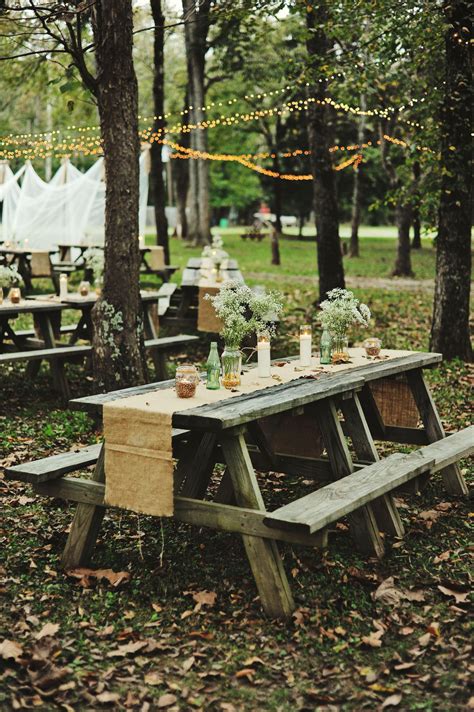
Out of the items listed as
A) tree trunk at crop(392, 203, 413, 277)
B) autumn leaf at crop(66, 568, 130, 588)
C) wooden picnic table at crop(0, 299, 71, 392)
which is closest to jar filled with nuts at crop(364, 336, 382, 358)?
autumn leaf at crop(66, 568, 130, 588)

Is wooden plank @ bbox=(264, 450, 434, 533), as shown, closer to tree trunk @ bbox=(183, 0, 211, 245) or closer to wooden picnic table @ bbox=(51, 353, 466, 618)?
wooden picnic table @ bbox=(51, 353, 466, 618)

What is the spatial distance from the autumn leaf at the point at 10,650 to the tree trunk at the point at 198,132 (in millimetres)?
16780

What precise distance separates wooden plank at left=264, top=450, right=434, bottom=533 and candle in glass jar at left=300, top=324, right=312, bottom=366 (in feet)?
3.24

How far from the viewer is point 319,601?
14.6 feet

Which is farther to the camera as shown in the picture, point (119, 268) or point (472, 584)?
point (119, 268)

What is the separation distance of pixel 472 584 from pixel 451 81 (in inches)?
263

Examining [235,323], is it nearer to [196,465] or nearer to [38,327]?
[196,465]

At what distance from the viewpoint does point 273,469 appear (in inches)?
224

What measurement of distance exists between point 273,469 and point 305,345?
854mm

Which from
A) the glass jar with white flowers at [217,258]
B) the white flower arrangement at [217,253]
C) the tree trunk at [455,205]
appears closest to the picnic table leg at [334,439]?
the tree trunk at [455,205]

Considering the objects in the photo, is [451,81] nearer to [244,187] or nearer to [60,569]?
[60,569]

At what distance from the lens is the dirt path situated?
19219mm

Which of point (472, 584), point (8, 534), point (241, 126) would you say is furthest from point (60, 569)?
point (241, 126)

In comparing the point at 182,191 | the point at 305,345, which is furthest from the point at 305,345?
the point at 182,191
